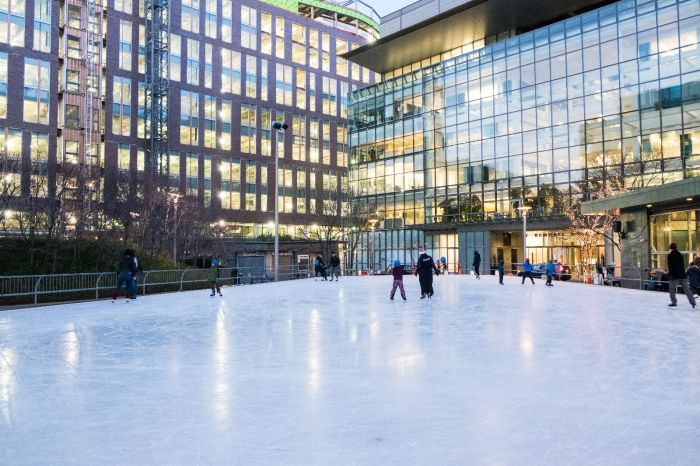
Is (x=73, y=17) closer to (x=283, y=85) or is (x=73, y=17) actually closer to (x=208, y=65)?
(x=208, y=65)

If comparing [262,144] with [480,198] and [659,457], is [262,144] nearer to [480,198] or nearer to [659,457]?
[480,198]

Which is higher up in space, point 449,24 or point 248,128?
point 449,24

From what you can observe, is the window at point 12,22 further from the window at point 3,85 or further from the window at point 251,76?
the window at point 251,76

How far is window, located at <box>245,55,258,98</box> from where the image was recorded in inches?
2734

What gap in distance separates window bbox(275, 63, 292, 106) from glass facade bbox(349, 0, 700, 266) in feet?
46.1

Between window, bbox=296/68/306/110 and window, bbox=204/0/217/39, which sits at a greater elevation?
window, bbox=204/0/217/39

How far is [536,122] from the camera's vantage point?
157 feet

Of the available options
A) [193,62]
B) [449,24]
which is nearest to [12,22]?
[193,62]

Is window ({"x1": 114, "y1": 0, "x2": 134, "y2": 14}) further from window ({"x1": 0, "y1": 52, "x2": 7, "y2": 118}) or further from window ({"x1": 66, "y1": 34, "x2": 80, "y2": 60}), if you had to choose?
window ({"x1": 0, "y1": 52, "x2": 7, "y2": 118})

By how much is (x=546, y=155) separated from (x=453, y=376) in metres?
43.5

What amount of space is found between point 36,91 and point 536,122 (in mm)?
47361

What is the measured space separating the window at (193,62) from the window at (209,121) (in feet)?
7.92

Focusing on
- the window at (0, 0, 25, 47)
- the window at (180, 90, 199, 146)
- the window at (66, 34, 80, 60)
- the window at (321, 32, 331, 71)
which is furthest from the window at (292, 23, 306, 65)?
the window at (0, 0, 25, 47)

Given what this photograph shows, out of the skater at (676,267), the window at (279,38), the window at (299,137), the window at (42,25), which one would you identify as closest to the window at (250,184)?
the window at (299,137)
